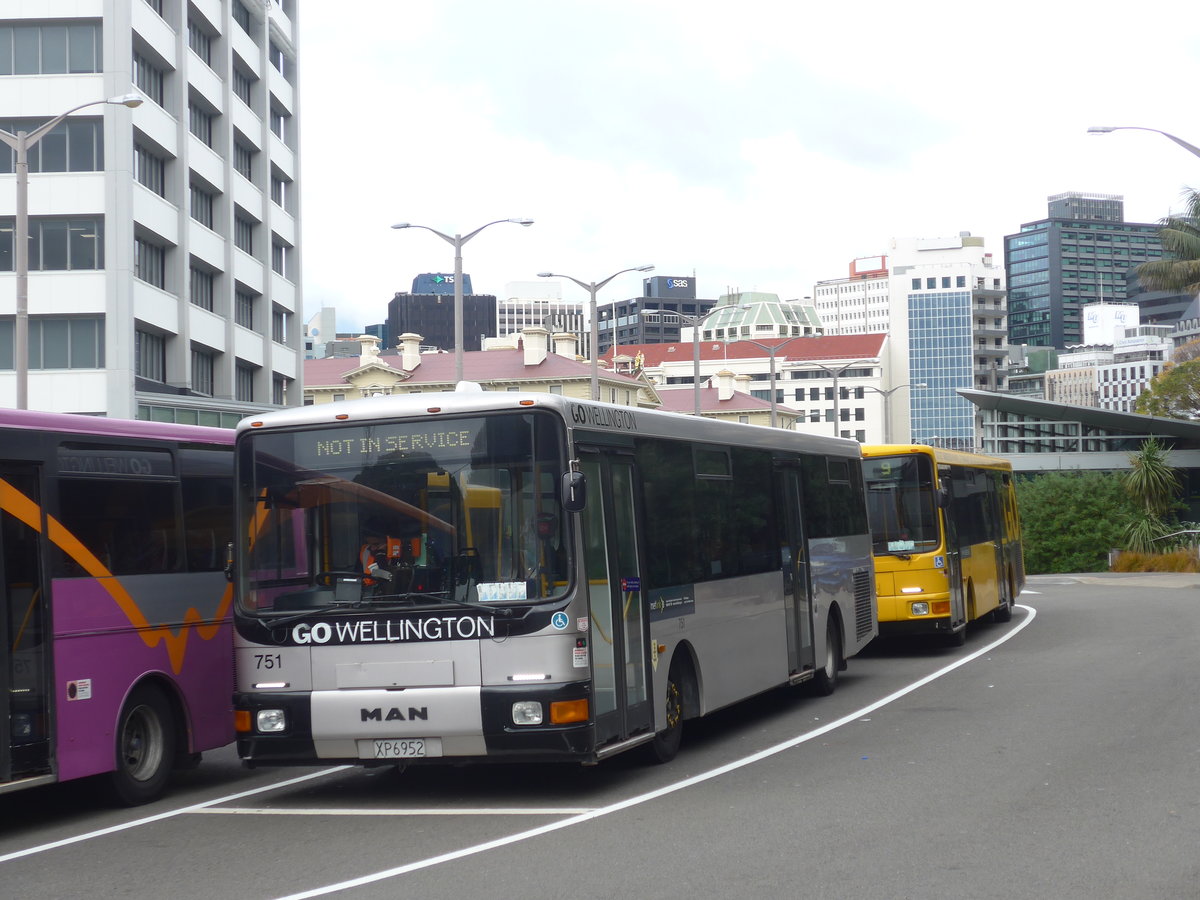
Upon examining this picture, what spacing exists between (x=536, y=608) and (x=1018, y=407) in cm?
5587

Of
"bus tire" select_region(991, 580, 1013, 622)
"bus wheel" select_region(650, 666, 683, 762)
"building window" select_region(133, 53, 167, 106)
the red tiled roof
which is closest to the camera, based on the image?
"bus wheel" select_region(650, 666, 683, 762)

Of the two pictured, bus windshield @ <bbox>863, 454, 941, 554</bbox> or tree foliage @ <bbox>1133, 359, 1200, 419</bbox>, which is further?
tree foliage @ <bbox>1133, 359, 1200, 419</bbox>

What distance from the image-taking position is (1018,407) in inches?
2494

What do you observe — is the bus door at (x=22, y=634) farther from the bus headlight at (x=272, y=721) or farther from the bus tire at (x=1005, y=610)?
the bus tire at (x=1005, y=610)

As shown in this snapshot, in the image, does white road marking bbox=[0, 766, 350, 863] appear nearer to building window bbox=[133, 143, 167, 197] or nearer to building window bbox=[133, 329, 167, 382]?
building window bbox=[133, 329, 167, 382]

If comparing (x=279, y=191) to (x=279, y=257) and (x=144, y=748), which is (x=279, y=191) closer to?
(x=279, y=257)

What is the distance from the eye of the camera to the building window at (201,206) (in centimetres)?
5469

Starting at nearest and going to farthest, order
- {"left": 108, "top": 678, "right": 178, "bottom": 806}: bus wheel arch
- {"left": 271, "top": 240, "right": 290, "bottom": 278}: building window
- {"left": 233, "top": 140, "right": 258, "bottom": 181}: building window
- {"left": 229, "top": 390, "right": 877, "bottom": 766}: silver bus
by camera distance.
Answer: {"left": 229, "top": 390, "right": 877, "bottom": 766}: silver bus → {"left": 108, "top": 678, "right": 178, "bottom": 806}: bus wheel arch → {"left": 233, "top": 140, "right": 258, "bottom": 181}: building window → {"left": 271, "top": 240, "right": 290, "bottom": 278}: building window

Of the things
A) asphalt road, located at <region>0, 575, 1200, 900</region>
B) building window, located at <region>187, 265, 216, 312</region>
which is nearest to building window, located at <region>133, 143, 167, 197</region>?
building window, located at <region>187, 265, 216, 312</region>

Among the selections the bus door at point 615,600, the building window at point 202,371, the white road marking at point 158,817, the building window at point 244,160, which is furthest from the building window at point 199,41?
the bus door at point 615,600

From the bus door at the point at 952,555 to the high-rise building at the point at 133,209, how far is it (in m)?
Answer: 30.6

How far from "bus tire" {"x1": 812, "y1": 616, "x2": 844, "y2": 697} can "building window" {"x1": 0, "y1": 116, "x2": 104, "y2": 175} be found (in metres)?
35.9

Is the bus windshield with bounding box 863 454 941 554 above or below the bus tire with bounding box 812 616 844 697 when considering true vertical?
above

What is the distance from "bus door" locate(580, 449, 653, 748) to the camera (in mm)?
10656
